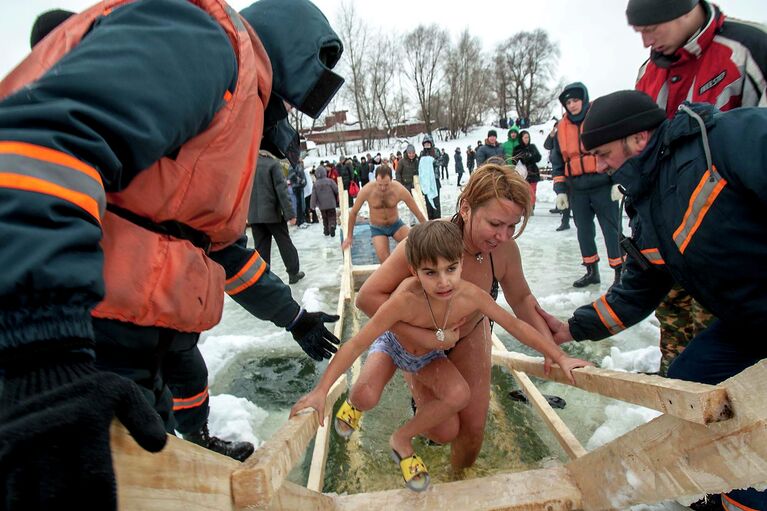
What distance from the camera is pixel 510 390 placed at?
2973mm

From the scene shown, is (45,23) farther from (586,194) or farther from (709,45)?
(586,194)

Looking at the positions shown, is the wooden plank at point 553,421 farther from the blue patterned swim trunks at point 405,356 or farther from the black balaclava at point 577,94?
the black balaclava at point 577,94

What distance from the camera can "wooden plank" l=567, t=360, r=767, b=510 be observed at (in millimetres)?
992

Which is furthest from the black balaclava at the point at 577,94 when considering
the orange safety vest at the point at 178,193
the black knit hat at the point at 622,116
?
the orange safety vest at the point at 178,193

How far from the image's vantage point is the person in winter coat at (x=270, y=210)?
5656mm

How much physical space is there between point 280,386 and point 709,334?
263 cm

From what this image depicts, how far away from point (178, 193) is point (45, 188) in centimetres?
46

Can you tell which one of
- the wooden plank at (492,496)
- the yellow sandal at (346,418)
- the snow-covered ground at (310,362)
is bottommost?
the snow-covered ground at (310,362)

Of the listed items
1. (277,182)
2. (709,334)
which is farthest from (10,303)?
(277,182)

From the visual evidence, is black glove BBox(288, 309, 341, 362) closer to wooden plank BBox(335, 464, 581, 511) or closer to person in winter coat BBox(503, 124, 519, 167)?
wooden plank BBox(335, 464, 581, 511)

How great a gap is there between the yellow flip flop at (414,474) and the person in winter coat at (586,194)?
345cm

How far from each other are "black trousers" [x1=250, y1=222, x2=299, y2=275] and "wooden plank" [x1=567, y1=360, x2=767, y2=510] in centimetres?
483

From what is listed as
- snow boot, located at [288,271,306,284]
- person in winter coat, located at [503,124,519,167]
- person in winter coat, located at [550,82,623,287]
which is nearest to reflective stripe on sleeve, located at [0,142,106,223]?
person in winter coat, located at [550,82,623,287]

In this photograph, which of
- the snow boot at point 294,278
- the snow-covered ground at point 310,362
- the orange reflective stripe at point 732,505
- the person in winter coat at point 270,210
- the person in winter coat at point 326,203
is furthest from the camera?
the person in winter coat at point 326,203
